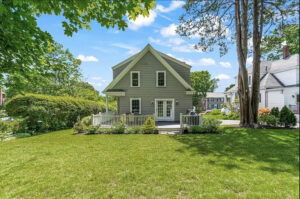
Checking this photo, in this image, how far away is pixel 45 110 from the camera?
8.62 meters

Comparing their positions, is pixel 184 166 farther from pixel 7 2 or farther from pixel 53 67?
pixel 7 2

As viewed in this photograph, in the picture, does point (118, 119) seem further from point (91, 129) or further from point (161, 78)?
point (161, 78)

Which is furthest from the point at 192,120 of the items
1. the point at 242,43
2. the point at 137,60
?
the point at 137,60

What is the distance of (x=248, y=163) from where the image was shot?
3.53m

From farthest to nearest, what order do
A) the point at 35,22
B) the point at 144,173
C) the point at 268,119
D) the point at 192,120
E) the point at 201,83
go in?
the point at 201,83 → the point at 192,120 → the point at 144,173 → the point at 268,119 → the point at 35,22

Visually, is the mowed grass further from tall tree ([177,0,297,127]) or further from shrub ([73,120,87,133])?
shrub ([73,120,87,133])

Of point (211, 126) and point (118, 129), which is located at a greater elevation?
point (211, 126)

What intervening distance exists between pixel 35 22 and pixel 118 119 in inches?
286

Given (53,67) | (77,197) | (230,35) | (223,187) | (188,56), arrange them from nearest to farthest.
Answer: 1. (188,56)
2. (77,197)
3. (223,187)
4. (53,67)
5. (230,35)

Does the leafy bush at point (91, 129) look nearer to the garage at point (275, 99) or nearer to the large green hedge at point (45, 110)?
the large green hedge at point (45, 110)

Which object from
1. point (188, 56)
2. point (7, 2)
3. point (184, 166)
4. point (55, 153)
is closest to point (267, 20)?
point (188, 56)

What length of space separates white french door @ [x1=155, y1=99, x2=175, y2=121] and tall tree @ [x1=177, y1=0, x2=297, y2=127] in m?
6.99

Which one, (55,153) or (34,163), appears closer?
(34,163)

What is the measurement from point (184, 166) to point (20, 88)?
383cm
